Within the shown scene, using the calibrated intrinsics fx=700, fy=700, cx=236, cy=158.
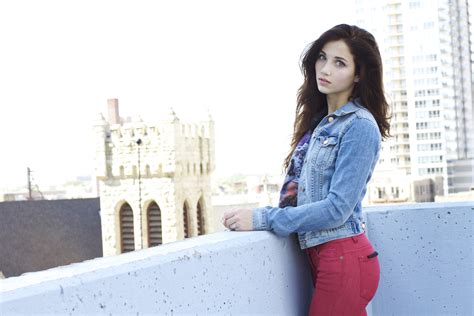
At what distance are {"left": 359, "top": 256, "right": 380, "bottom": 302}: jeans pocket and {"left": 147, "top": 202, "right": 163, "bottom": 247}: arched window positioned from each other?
2601 cm

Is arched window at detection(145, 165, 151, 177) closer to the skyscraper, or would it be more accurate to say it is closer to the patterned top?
the patterned top

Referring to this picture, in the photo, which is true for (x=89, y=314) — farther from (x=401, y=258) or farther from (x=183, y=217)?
(x=183, y=217)

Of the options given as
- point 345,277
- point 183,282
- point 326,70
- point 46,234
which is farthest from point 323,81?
point 46,234

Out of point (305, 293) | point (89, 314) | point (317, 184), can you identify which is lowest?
point (305, 293)

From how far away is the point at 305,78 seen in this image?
230 cm

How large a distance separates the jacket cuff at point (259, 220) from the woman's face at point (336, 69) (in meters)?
0.44

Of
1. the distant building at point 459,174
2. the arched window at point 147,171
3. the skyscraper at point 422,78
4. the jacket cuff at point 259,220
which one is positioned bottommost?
the distant building at point 459,174

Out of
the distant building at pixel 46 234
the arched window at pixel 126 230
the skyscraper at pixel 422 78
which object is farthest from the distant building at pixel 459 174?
the distant building at pixel 46 234

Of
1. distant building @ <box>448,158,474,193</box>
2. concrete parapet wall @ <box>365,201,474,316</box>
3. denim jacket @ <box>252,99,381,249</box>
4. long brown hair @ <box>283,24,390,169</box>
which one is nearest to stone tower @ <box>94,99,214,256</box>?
concrete parapet wall @ <box>365,201,474,316</box>

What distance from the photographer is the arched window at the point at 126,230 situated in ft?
92.5

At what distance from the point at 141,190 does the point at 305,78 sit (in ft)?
86.7

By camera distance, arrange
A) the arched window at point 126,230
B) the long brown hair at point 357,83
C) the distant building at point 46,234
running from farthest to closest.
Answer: the arched window at point 126,230, the distant building at point 46,234, the long brown hair at point 357,83

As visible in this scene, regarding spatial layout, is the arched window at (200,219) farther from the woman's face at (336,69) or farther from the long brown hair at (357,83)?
the woman's face at (336,69)

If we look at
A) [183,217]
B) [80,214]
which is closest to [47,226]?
[80,214]
